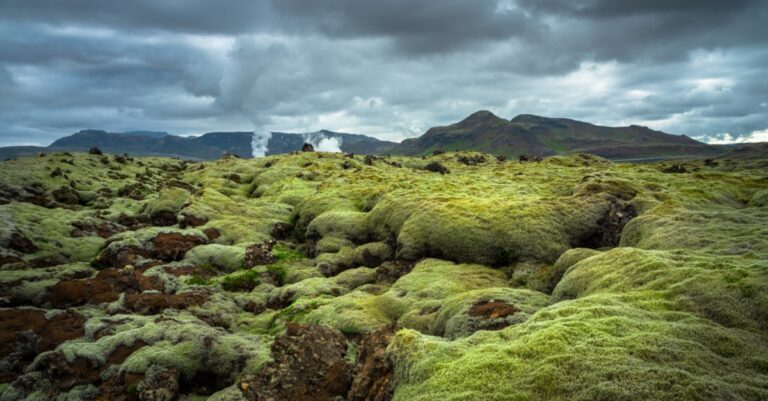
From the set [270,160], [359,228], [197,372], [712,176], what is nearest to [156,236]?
[359,228]

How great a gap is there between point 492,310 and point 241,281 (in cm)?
2324

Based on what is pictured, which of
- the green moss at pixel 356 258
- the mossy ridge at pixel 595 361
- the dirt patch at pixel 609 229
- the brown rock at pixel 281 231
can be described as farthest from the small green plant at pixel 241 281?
the dirt patch at pixel 609 229

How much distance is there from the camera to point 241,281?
3559 cm

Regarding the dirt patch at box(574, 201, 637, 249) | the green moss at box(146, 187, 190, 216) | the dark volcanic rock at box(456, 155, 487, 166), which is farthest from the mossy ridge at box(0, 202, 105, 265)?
the dark volcanic rock at box(456, 155, 487, 166)

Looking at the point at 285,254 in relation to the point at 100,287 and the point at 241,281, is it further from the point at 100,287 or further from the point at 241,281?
the point at 100,287

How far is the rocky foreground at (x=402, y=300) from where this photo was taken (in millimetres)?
12008

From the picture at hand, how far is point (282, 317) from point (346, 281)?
7433 millimetres

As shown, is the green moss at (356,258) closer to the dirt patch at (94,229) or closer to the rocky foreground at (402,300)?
the rocky foreground at (402,300)

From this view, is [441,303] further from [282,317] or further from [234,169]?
[234,169]

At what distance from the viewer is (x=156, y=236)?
43250 mm

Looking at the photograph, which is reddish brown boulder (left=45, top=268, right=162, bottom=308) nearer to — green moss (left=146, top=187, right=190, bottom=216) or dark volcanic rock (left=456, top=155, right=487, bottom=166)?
green moss (left=146, top=187, right=190, bottom=216)

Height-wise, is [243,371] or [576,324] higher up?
[576,324]

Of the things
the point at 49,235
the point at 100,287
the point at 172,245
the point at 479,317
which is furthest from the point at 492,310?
the point at 49,235

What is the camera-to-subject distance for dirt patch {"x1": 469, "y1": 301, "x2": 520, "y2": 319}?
62.2 ft
